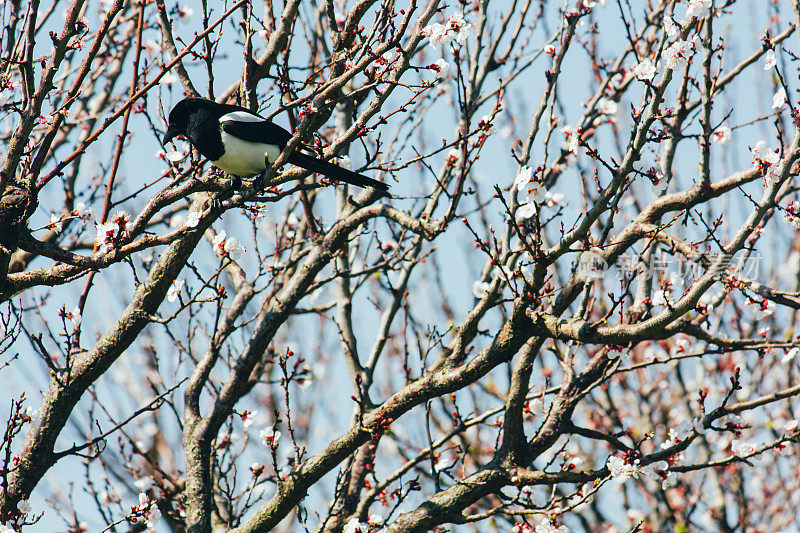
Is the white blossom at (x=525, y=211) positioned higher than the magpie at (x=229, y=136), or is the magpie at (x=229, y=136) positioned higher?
the magpie at (x=229, y=136)

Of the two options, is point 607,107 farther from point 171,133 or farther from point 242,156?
point 171,133

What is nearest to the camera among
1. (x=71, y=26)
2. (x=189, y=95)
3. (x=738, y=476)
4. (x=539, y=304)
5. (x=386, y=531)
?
(x=71, y=26)

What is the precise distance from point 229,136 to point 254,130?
165 millimetres

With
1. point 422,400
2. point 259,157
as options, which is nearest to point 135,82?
point 259,157

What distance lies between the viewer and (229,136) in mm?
4699

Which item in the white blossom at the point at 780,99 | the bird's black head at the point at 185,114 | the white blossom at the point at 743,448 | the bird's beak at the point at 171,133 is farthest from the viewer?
the bird's beak at the point at 171,133

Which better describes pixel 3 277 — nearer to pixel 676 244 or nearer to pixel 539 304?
pixel 539 304

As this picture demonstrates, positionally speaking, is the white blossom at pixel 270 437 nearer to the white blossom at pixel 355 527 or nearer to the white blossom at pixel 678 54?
the white blossom at pixel 355 527

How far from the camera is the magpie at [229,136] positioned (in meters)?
4.57

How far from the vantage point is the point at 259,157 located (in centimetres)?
484

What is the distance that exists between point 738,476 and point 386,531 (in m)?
4.61

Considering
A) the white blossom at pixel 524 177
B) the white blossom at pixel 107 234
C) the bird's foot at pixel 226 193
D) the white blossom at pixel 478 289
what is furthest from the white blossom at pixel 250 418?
the white blossom at pixel 524 177

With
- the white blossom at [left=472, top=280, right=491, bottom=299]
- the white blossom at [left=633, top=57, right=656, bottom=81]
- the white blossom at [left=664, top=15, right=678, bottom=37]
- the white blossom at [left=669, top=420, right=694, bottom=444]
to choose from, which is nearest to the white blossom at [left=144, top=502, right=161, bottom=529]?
the white blossom at [left=472, top=280, right=491, bottom=299]

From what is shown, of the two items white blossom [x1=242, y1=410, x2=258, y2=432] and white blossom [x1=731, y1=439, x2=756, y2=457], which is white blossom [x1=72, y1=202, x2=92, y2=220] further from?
white blossom [x1=731, y1=439, x2=756, y2=457]
